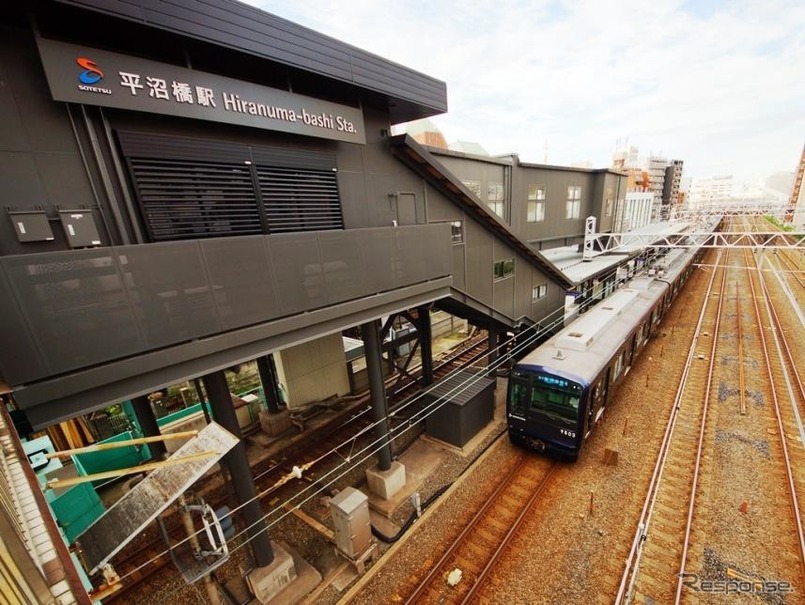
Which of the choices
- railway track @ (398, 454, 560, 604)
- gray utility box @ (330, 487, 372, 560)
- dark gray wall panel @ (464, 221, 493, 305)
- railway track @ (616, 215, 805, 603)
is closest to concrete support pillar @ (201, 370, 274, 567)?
gray utility box @ (330, 487, 372, 560)

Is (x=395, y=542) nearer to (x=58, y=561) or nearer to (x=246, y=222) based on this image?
(x=58, y=561)

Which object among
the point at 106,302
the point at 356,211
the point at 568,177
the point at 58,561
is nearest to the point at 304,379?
the point at 356,211

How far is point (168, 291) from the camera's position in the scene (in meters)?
4.30

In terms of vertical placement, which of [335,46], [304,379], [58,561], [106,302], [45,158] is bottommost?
[304,379]

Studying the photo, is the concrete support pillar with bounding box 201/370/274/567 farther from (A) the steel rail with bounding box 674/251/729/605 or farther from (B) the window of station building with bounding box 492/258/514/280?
(B) the window of station building with bounding box 492/258/514/280

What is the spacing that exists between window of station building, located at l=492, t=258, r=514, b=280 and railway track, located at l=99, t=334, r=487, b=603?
546 cm

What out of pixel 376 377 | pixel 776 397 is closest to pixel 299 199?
pixel 376 377

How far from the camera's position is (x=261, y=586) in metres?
6.83

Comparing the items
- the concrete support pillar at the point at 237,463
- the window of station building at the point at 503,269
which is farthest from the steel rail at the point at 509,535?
the window of station building at the point at 503,269

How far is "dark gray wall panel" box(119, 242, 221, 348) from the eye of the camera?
4.05 metres

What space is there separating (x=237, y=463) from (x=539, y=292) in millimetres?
12899

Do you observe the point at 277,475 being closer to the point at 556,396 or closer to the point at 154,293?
the point at 154,293

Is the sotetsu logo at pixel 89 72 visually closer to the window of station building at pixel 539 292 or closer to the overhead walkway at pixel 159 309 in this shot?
the overhead walkway at pixel 159 309

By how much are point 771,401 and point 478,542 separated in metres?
13.1
